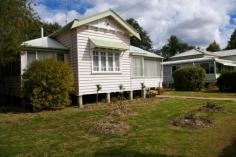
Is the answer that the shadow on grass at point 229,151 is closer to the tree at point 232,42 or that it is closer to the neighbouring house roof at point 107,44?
the neighbouring house roof at point 107,44

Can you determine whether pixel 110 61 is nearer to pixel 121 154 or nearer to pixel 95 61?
pixel 95 61

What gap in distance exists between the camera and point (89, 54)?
1734cm

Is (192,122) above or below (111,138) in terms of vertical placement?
above

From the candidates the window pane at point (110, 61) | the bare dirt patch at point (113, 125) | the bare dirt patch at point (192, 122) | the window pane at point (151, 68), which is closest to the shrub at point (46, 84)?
the bare dirt patch at point (113, 125)

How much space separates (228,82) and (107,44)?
47.6ft

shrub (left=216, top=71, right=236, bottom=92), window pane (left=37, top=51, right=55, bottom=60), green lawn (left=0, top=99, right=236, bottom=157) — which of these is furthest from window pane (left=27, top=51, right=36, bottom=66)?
shrub (left=216, top=71, right=236, bottom=92)

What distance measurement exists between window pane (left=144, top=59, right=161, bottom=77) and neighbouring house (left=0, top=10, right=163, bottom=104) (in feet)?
8.94

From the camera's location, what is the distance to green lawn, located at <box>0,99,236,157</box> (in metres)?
7.95

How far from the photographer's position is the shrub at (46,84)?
1485 cm

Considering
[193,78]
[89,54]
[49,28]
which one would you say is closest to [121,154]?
[89,54]

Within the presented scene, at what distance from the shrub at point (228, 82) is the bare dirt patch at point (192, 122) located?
16.6 metres

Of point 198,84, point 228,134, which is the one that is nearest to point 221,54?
point 198,84

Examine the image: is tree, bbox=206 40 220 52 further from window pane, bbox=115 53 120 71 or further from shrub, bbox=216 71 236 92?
window pane, bbox=115 53 120 71

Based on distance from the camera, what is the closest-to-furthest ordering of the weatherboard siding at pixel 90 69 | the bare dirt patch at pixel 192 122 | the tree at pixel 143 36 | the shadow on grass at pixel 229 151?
the shadow on grass at pixel 229 151 → the bare dirt patch at pixel 192 122 → the weatherboard siding at pixel 90 69 → the tree at pixel 143 36
